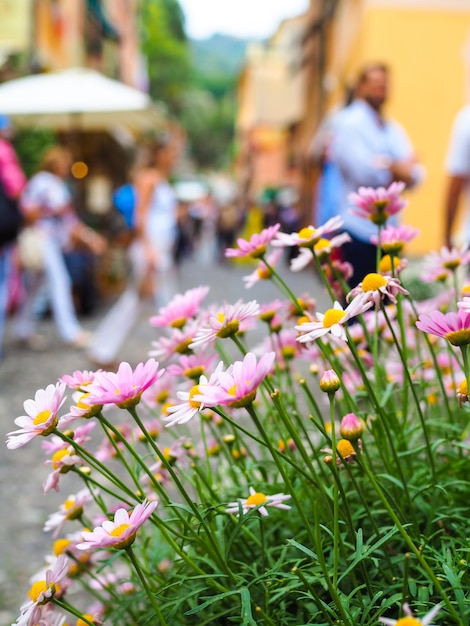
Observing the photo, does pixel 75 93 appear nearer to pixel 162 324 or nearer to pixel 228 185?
pixel 162 324

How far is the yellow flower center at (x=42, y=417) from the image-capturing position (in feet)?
4.04

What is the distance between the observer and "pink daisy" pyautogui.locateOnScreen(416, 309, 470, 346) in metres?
1.17

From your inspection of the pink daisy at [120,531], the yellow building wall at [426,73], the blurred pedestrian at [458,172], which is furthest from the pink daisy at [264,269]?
the yellow building wall at [426,73]

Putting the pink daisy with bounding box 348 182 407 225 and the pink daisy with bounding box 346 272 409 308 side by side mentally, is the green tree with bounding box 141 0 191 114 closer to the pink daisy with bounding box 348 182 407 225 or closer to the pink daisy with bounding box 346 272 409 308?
the pink daisy with bounding box 348 182 407 225

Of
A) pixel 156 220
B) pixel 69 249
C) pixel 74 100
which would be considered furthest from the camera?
pixel 74 100

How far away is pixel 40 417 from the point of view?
1.24 m

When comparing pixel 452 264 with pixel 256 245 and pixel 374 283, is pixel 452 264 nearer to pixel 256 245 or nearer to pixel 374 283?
pixel 256 245

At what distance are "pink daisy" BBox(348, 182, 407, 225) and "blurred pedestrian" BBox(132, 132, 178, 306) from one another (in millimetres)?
4457

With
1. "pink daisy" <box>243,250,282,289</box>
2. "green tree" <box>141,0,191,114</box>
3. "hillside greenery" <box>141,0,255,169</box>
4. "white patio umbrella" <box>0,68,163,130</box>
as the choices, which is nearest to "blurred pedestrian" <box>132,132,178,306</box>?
"white patio umbrella" <box>0,68,163,130</box>

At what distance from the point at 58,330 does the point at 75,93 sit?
2439 millimetres

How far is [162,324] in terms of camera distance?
66.1 inches

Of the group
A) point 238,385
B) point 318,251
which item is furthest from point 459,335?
point 318,251

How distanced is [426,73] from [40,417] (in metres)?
13.0

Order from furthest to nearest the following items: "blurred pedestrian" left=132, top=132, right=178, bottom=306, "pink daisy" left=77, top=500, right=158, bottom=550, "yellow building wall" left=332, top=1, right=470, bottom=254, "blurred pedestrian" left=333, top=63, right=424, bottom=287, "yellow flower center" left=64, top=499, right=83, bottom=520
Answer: "yellow building wall" left=332, top=1, right=470, bottom=254, "blurred pedestrian" left=132, top=132, right=178, bottom=306, "blurred pedestrian" left=333, top=63, right=424, bottom=287, "yellow flower center" left=64, top=499, right=83, bottom=520, "pink daisy" left=77, top=500, right=158, bottom=550
